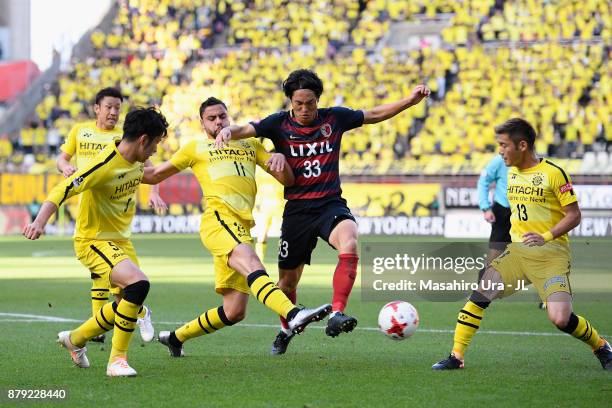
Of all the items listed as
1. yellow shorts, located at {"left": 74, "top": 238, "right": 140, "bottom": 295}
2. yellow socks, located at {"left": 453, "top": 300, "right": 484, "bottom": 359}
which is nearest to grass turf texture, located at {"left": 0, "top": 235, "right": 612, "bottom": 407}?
yellow socks, located at {"left": 453, "top": 300, "right": 484, "bottom": 359}

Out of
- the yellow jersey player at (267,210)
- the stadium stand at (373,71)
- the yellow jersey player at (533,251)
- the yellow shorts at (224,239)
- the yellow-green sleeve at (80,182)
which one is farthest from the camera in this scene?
the stadium stand at (373,71)

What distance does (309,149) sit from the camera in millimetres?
8625

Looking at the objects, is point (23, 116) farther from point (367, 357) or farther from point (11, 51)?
point (367, 357)

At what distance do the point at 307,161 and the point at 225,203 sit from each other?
744 mm

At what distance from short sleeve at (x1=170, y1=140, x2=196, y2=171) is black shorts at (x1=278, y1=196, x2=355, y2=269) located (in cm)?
86

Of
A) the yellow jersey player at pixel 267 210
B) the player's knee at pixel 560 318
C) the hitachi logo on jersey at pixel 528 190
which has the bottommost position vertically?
the yellow jersey player at pixel 267 210

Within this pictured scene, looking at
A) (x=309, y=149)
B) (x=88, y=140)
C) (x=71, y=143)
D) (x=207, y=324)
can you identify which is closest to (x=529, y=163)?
(x=309, y=149)

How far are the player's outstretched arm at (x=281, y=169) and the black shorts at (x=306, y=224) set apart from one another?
8.7 inches

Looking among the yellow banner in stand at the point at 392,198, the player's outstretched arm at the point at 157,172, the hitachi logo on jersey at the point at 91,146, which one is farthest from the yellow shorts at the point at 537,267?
the yellow banner in stand at the point at 392,198

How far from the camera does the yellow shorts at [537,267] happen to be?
793 centimetres

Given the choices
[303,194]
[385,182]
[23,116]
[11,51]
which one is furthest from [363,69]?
[303,194]

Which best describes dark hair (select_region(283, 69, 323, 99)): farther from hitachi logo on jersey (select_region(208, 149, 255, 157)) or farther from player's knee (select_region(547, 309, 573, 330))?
player's knee (select_region(547, 309, 573, 330))

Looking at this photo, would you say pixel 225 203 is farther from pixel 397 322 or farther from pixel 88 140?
pixel 88 140

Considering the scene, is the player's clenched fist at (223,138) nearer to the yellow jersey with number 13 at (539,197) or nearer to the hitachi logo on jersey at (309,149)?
the hitachi logo on jersey at (309,149)
